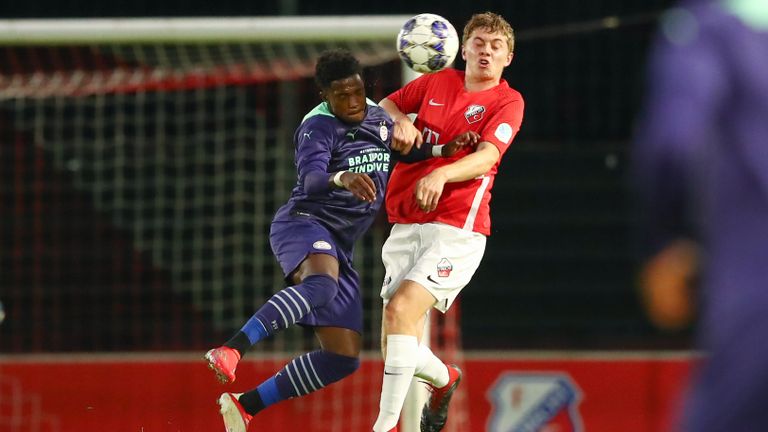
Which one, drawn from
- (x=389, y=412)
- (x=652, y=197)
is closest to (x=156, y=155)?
(x=389, y=412)

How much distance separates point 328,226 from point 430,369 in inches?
29.7

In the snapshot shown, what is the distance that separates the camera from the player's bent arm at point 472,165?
477 cm

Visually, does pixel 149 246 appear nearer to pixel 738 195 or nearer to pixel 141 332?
pixel 141 332

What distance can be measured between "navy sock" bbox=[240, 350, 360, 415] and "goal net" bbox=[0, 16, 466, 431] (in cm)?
283

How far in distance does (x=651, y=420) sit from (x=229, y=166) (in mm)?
3766

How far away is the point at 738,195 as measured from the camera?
6.42 feet

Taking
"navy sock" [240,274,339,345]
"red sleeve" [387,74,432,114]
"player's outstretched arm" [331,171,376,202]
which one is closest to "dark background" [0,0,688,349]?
"red sleeve" [387,74,432,114]

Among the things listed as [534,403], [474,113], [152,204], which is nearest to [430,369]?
[474,113]

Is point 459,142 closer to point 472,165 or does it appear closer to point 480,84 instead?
point 472,165

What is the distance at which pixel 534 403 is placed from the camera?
7051mm

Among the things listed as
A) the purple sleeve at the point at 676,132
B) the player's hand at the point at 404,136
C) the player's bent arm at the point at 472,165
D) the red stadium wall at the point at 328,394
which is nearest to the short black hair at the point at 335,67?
the player's hand at the point at 404,136

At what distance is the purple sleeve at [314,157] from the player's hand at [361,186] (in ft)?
0.62

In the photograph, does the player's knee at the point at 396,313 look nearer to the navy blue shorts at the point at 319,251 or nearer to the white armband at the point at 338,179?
the navy blue shorts at the point at 319,251

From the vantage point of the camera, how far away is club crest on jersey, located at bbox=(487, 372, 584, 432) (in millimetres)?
7055
